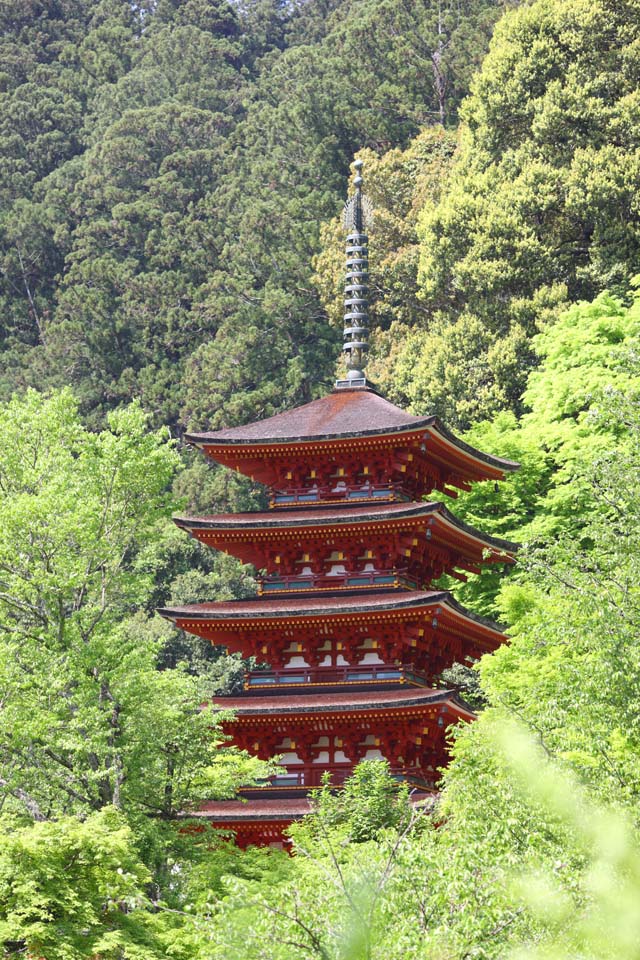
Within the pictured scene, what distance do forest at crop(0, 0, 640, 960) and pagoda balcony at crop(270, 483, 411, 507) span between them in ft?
10.4

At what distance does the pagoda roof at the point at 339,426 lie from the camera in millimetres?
35094

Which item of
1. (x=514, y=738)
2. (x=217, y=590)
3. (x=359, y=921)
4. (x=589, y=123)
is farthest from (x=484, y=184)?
(x=359, y=921)

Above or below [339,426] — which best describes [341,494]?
below

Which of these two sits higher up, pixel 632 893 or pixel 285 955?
pixel 632 893

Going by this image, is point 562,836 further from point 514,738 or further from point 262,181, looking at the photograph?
point 262,181

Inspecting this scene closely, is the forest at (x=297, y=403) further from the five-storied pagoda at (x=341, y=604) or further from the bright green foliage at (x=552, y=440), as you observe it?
the five-storied pagoda at (x=341, y=604)

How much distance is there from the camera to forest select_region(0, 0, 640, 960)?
19.7 meters

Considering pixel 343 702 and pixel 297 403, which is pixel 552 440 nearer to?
pixel 343 702

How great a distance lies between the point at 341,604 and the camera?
3356 cm

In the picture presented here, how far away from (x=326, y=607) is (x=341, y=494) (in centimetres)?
370

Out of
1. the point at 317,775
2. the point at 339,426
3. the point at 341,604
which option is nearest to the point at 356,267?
the point at 339,426

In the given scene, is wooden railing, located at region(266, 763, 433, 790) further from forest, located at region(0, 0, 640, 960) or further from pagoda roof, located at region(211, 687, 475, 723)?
forest, located at region(0, 0, 640, 960)

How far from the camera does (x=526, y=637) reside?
95.5ft

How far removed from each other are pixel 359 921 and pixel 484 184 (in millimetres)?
43743
